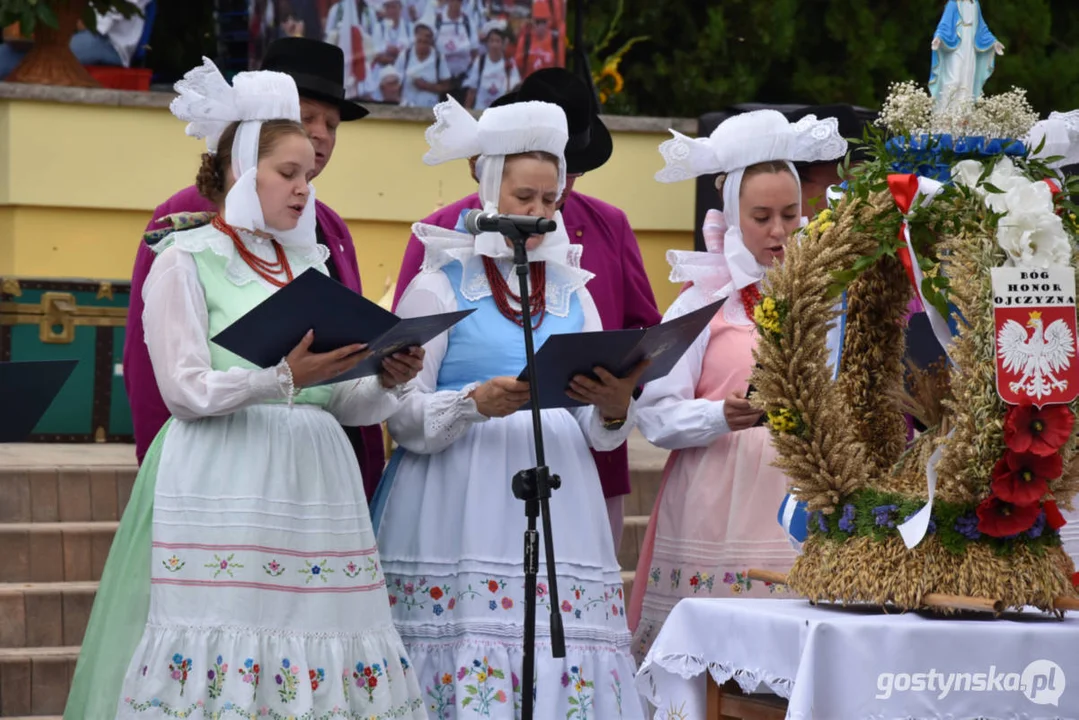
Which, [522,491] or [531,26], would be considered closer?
[522,491]

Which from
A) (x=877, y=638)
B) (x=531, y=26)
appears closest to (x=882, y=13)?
(x=531, y=26)

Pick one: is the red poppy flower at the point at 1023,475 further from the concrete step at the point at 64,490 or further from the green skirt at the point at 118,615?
the concrete step at the point at 64,490

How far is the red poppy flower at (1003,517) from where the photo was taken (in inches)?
133

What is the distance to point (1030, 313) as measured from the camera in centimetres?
338

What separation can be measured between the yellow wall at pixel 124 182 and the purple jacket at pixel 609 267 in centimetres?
352

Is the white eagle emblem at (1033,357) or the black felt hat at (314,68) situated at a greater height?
the black felt hat at (314,68)

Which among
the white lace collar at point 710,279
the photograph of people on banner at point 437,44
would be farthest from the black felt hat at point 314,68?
the photograph of people on banner at point 437,44

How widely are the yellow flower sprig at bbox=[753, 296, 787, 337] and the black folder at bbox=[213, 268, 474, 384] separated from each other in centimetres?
65

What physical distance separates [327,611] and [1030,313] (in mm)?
1636

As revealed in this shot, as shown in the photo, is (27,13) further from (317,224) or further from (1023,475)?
(1023,475)

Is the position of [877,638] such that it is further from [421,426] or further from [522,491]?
[421,426]

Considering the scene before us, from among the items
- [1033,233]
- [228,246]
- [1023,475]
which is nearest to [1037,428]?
[1023,475]

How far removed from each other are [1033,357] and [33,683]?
3.45 meters

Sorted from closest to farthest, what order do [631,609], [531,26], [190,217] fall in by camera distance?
[190,217], [631,609], [531,26]
